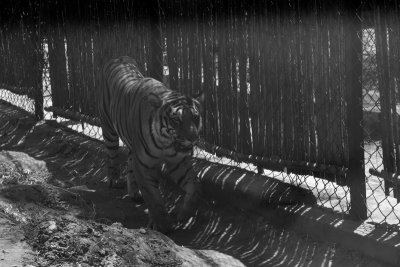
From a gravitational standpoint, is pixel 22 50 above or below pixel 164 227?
above

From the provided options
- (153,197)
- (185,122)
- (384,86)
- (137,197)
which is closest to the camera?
(384,86)

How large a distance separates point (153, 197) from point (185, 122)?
2.19 feet

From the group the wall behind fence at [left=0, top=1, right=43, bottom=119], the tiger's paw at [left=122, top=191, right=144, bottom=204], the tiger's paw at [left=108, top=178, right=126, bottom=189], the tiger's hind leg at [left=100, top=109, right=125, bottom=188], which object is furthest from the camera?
the wall behind fence at [left=0, top=1, right=43, bottom=119]

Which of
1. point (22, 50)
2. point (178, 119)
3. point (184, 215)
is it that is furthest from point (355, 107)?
point (22, 50)

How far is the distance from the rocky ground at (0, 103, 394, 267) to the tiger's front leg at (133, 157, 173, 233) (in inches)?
4.6

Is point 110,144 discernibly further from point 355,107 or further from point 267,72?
point 355,107

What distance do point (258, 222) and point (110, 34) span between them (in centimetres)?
337

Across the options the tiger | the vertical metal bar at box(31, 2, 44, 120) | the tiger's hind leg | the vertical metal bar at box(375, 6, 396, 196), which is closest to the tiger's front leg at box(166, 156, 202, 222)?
the tiger

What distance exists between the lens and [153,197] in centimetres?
608

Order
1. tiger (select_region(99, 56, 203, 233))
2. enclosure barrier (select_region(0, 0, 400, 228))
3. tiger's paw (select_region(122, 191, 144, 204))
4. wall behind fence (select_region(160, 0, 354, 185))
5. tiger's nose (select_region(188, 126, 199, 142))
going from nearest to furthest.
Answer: enclosure barrier (select_region(0, 0, 400, 228))
wall behind fence (select_region(160, 0, 354, 185))
tiger's nose (select_region(188, 126, 199, 142))
tiger (select_region(99, 56, 203, 233))
tiger's paw (select_region(122, 191, 144, 204))

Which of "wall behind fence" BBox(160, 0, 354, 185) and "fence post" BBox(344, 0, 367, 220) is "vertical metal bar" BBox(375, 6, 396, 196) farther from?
"wall behind fence" BBox(160, 0, 354, 185)

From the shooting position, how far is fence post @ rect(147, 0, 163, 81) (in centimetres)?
734

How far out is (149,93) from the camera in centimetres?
616

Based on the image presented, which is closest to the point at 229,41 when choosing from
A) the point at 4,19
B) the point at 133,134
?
the point at 133,134
